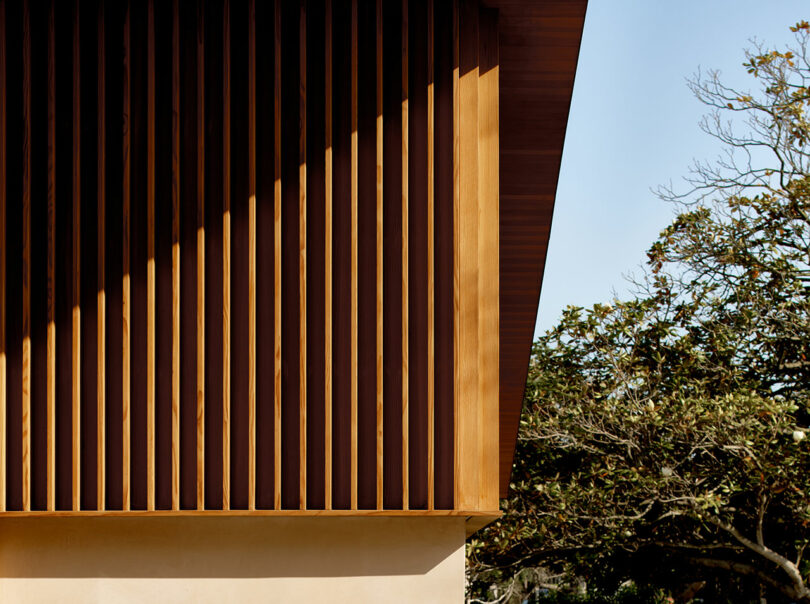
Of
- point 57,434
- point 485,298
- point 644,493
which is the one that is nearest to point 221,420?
point 57,434

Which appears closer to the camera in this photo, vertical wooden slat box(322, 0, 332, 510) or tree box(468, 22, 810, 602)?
vertical wooden slat box(322, 0, 332, 510)

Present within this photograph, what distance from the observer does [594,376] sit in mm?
12406

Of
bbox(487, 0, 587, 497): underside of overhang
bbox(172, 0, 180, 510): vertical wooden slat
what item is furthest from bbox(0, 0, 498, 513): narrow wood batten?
bbox(487, 0, 587, 497): underside of overhang

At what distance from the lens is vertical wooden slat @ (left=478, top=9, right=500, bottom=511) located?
3387 mm

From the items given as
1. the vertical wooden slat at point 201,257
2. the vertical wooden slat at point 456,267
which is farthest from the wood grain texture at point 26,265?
the vertical wooden slat at point 456,267

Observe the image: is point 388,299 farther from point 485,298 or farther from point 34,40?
point 34,40

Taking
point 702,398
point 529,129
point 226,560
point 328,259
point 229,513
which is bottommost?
point 226,560

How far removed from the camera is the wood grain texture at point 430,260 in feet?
11.0

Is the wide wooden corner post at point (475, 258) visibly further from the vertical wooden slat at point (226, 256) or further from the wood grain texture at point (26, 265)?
the wood grain texture at point (26, 265)

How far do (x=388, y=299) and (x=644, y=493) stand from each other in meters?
8.82

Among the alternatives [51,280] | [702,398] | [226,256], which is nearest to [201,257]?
[226,256]

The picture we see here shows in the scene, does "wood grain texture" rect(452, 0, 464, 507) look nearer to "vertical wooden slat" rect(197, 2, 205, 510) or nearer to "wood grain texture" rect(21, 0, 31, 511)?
"vertical wooden slat" rect(197, 2, 205, 510)

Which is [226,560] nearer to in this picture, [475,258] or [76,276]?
[76,276]

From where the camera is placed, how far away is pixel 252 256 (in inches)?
134
